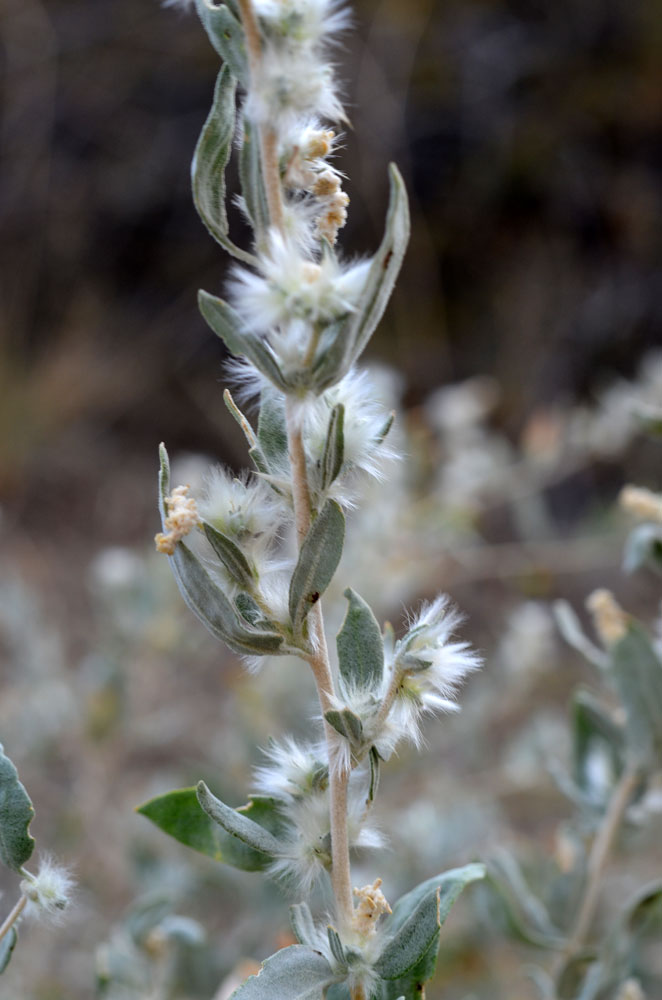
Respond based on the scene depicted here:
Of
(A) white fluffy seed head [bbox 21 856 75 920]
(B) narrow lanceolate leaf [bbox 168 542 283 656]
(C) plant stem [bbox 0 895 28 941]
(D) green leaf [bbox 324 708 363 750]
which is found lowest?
(C) plant stem [bbox 0 895 28 941]

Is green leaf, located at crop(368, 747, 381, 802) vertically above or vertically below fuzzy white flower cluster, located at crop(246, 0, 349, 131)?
below

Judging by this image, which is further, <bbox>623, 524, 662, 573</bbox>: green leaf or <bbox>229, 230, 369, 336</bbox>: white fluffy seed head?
<bbox>623, 524, 662, 573</bbox>: green leaf

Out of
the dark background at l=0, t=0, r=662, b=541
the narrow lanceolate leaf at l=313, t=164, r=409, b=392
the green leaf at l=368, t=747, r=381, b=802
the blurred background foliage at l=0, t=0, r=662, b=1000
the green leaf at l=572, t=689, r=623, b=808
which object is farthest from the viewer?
the dark background at l=0, t=0, r=662, b=541

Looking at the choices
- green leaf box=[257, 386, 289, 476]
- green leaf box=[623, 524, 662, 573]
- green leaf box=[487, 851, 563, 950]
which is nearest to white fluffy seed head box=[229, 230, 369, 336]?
green leaf box=[257, 386, 289, 476]

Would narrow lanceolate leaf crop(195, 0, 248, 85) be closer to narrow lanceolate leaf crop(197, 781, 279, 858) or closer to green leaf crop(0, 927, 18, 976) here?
narrow lanceolate leaf crop(197, 781, 279, 858)

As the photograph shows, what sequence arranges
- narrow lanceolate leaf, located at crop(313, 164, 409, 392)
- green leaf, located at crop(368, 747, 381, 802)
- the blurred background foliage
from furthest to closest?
the blurred background foliage, green leaf, located at crop(368, 747, 381, 802), narrow lanceolate leaf, located at crop(313, 164, 409, 392)

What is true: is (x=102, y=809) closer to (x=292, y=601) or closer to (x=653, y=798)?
(x=653, y=798)

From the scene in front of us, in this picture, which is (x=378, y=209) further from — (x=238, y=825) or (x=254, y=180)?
(x=238, y=825)

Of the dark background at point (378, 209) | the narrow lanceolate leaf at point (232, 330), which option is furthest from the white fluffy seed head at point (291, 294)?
the dark background at point (378, 209)

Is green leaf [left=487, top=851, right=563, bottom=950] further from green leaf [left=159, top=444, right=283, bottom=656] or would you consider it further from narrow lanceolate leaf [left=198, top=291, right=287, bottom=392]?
narrow lanceolate leaf [left=198, top=291, right=287, bottom=392]
